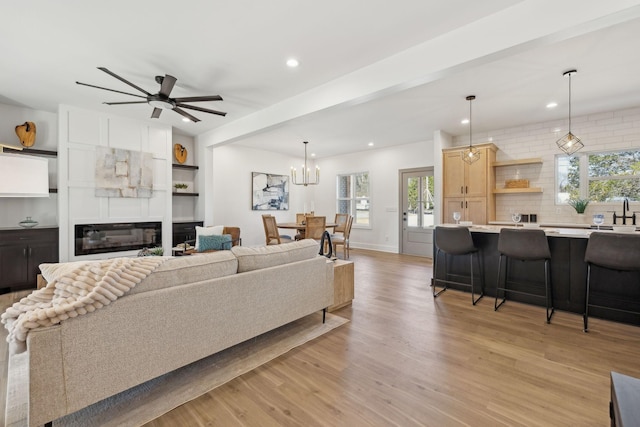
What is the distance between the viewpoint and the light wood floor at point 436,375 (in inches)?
62.8

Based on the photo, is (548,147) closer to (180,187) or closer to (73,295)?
(73,295)

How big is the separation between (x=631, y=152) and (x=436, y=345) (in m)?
4.84

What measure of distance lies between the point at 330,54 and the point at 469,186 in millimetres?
3774

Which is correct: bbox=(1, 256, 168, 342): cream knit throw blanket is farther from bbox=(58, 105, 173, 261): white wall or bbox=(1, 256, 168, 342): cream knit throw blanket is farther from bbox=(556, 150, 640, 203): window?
bbox=(556, 150, 640, 203): window

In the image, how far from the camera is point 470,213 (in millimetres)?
5293

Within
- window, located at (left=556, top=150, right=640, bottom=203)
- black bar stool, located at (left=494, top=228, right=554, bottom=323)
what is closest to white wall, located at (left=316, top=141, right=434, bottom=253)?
window, located at (left=556, top=150, right=640, bottom=203)

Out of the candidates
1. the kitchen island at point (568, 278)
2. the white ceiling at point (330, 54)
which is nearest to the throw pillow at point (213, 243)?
the white ceiling at point (330, 54)

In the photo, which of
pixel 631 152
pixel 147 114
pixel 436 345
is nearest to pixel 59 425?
pixel 436 345

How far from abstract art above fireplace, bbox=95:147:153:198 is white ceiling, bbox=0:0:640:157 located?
27.7 inches

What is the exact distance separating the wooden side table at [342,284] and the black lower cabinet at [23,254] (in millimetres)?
4172

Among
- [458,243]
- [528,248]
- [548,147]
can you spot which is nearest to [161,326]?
[458,243]

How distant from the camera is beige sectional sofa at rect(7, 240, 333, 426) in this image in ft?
4.41

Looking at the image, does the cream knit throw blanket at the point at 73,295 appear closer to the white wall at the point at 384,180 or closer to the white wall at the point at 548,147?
the white wall at the point at 548,147

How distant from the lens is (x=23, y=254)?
154 inches
